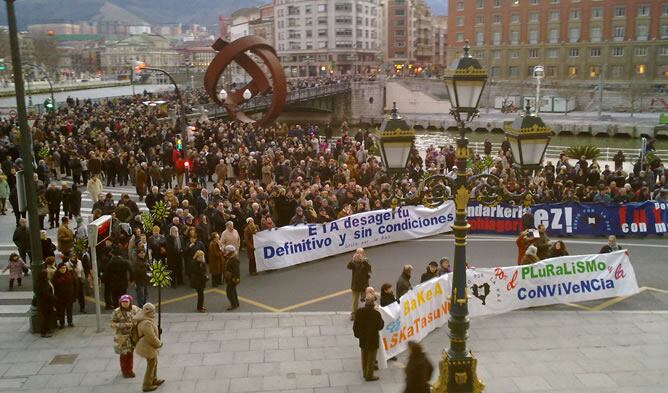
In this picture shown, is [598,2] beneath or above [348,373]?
above

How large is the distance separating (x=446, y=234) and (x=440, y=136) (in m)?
45.5

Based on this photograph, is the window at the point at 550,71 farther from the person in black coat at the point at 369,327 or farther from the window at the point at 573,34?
the person in black coat at the point at 369,327

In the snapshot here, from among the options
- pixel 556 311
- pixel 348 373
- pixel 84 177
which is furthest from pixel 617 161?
pixel 84 177

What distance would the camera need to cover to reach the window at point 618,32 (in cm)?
8206

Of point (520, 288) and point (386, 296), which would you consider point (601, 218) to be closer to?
point (520, 288)

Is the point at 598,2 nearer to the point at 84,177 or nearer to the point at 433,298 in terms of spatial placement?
the point at 84,177

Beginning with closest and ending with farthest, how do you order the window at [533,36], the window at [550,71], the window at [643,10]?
the window at [643,10] → the window at [550,71] → the window at [533,36]

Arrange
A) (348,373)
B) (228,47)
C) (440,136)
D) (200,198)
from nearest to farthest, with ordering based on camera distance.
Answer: (348,373) < (200,198) < (228,47) < (440,136)

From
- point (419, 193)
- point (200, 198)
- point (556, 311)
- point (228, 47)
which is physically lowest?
point (556, 311)

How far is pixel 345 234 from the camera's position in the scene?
680 inches

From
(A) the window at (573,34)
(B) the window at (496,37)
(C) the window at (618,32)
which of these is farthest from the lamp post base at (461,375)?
(B) the window at (496,37)

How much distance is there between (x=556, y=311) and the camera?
1303 cm

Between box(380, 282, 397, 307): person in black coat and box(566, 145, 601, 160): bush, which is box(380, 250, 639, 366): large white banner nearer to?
box(380, 282, 397, 307): person in black coat

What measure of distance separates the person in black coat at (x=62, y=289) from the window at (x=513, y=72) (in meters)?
86.7
